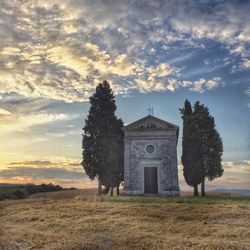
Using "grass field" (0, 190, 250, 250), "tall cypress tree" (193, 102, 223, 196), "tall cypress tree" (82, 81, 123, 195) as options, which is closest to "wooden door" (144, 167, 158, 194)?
"tall cypress tree" (82, 81, 123, 195)

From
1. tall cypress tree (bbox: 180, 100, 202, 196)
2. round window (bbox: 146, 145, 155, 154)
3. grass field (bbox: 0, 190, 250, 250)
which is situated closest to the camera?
grass field (bbox: 0, 190, 250, 250)

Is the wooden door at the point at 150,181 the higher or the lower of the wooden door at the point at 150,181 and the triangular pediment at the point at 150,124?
the lower

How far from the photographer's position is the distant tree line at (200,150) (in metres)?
41.5

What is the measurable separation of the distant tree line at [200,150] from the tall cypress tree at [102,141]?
894cm

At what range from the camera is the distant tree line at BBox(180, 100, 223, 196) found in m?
41.5

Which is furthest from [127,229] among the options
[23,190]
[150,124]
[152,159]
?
[23,190]

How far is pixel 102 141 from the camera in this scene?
1533 inches

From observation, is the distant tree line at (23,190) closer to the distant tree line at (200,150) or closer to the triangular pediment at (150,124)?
the triangular pediment at (150,124)

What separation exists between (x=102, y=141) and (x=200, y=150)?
13.0 meters

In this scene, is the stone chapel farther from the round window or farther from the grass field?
the grass field

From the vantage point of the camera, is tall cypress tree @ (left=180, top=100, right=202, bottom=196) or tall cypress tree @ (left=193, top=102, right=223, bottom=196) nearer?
tall cypress tree @ (left=180, top=100, right=202, bottom=196)

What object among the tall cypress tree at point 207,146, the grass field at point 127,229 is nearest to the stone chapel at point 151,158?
the tall cypress tree at point 207,146

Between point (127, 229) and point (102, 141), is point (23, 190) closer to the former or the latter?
point (102, 141)

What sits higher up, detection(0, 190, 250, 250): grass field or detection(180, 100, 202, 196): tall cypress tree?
detection(180, 100, 202, 196): tall cypress tree
